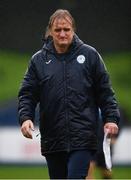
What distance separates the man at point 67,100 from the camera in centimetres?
572

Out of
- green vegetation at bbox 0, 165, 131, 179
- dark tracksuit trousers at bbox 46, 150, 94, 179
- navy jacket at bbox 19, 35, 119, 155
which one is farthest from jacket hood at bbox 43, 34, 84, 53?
green vegetation at bbox 0, 165, 131, 179

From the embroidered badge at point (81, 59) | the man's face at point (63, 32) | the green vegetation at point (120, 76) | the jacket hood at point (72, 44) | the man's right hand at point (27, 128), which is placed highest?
the man's face at point (63, 32)

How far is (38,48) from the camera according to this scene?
37.3 feet

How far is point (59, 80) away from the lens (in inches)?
227

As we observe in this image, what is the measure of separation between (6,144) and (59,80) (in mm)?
5741

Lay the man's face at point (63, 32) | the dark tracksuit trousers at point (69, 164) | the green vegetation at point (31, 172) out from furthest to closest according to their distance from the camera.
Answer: the green vegetation at point (31, 172) < the man's face at point (63, 32) < the dark tracksuit trousers at point (69, 164)

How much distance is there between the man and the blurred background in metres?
5.39

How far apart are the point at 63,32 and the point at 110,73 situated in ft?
18.2

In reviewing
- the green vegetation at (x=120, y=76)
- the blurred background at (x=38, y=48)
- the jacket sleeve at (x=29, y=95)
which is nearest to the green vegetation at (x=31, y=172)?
the blurred background at (x=38, y=48)

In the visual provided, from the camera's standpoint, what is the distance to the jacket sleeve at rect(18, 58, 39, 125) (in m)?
5.89

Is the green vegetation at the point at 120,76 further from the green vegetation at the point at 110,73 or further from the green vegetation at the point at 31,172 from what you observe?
the green vegetation at the point at 31,172

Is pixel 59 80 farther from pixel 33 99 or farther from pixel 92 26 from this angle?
pixel 92 26

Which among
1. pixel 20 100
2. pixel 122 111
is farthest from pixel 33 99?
pixel 122 111

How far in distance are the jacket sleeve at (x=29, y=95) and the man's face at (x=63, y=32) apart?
0.27 metres
